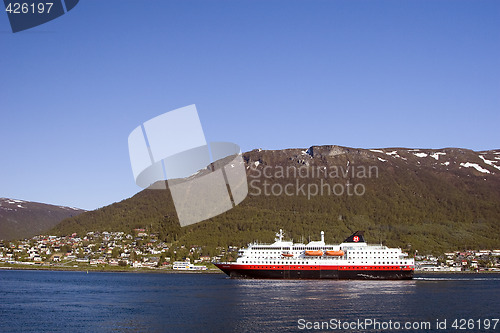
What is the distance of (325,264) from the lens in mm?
68812

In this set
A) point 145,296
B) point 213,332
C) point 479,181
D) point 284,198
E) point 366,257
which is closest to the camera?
point 213,332

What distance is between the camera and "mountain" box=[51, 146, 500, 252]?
130m

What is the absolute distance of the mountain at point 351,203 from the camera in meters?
Answer: 130

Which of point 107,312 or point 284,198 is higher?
point 284,198

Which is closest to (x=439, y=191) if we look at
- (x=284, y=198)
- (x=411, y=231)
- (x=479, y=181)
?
(x=479, y=181)

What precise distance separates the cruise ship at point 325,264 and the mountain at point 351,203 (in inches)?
1854

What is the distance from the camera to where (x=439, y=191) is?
157 m

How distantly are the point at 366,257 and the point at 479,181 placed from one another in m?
113

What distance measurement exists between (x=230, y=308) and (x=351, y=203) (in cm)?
11240

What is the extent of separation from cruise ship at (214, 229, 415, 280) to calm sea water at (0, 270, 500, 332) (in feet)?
45.2

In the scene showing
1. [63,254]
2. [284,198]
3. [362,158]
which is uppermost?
[362,158]

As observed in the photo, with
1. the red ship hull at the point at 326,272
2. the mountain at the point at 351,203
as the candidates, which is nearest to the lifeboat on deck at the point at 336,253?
the red ship hull at the point at 326,272

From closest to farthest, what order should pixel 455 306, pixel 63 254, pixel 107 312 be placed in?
pixel 107 312 → pixel 455 306 → pixel 63 254

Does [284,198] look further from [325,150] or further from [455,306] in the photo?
[455,306]
